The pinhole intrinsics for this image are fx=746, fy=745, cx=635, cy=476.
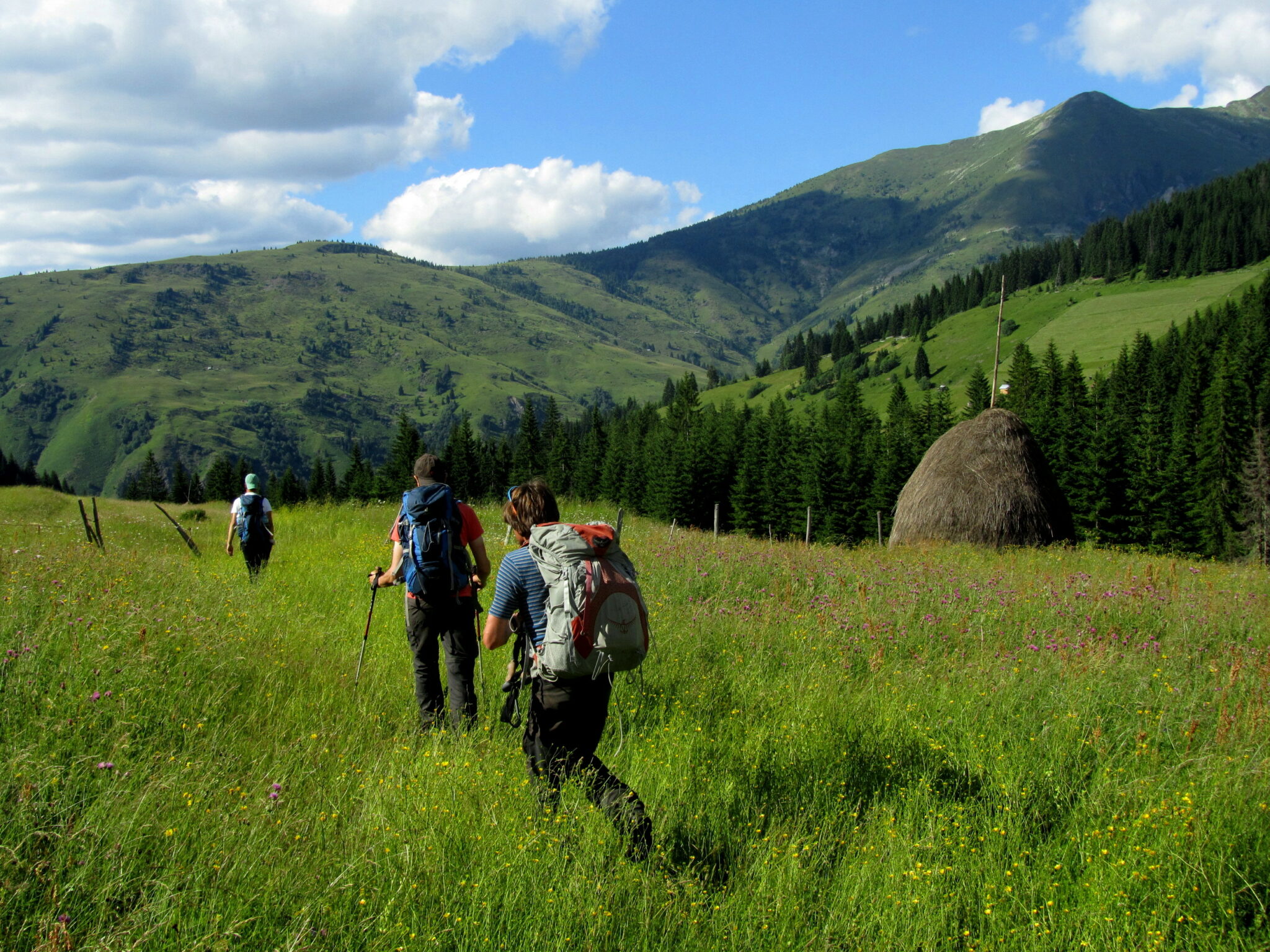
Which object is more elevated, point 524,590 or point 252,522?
point 524,590

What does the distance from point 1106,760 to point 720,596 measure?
533cm

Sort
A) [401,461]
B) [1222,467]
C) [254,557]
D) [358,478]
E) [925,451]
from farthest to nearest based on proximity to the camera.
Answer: [358,478], [401,461], [925,451], [1222,467], [254,557]

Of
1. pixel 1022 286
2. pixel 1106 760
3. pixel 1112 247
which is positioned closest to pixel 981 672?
pixel 1106 760

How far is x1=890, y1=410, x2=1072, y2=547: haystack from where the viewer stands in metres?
19.7

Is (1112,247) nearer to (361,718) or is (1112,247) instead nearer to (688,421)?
(688,421)

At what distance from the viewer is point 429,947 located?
2959mm

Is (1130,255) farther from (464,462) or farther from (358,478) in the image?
(358,478)

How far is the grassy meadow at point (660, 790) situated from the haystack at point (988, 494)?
38.2 ft

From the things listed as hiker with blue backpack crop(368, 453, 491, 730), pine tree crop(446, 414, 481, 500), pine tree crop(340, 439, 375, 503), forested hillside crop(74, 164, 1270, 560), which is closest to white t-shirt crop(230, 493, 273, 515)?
hiker with blue backpack crop(368, 453, 491, 730)

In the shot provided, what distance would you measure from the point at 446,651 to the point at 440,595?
0.49 meters

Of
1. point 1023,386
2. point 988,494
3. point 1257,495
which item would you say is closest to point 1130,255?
point 1023,386

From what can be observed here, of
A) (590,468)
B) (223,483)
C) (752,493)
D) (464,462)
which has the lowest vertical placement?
(223,483)

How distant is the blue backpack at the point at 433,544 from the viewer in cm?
545

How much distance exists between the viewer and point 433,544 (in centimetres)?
545
